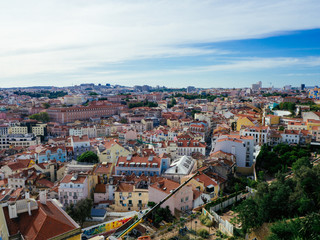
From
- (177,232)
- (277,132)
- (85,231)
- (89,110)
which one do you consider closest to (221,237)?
(177,232)

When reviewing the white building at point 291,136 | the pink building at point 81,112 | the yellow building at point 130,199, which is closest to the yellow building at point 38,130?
the pink building at point 81,112

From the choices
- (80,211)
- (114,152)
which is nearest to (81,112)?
(114,152)

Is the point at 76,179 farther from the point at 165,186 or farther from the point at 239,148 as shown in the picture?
the point at 239,148

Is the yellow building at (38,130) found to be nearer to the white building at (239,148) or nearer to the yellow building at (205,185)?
the white building at (239,148)

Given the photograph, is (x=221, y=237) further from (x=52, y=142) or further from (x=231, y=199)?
(x=52, y=142)

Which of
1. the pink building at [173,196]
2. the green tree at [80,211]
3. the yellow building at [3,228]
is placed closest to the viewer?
the yellow building at [3,228]

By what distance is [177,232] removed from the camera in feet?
43.2

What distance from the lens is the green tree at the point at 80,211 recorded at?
50.7 ft

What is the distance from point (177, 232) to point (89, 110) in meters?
54.9

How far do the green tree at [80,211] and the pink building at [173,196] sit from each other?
3789 mm

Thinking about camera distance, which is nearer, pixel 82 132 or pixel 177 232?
pixel 177 232

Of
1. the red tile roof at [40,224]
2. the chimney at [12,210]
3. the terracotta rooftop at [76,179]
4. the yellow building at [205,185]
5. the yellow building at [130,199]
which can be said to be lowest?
the yellow building at [130,199]

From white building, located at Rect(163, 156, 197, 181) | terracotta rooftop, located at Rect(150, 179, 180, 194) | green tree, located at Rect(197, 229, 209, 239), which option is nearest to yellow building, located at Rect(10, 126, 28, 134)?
white building, located at Rect(163, 156, 197, 181)

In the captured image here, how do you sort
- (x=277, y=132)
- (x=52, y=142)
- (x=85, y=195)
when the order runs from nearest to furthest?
(x=85, y=195), (x=277, y=132), (x=52, y=142)
